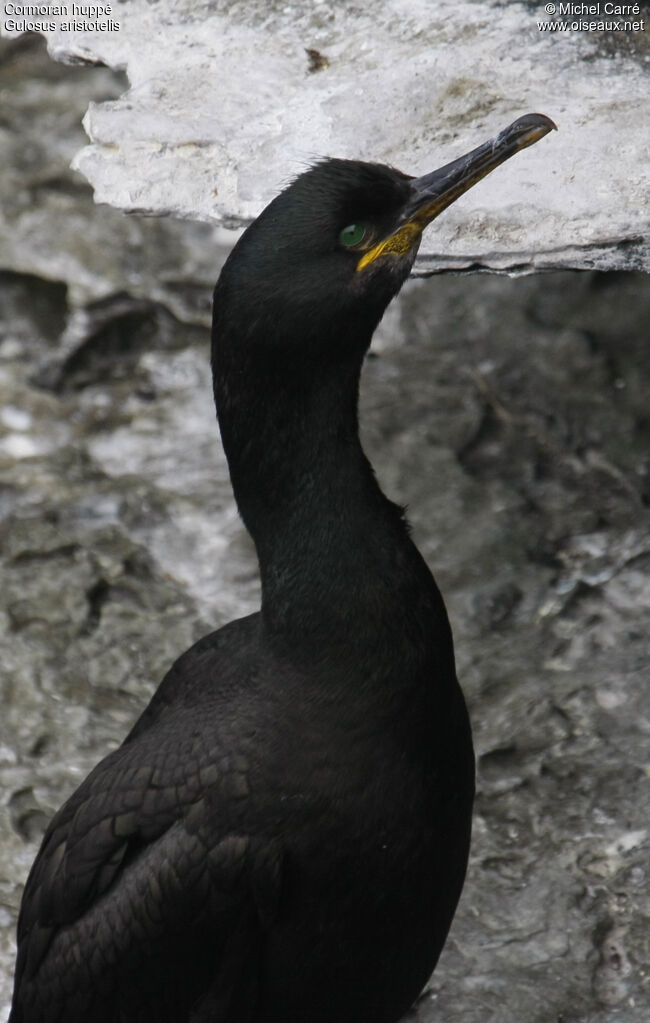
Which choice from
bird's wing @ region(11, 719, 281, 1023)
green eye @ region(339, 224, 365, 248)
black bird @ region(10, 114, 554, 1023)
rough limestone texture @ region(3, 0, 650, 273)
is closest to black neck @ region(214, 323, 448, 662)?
black bird @ region(10, 114, 554, 1023)

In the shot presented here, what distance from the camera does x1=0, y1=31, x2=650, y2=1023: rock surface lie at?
12.0 ft

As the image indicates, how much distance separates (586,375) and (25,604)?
6.48 ft

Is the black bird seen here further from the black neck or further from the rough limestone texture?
the rough limestone texture

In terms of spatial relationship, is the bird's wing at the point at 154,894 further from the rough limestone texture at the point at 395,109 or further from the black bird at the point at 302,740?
the rough limestone texture at the point at 395,109

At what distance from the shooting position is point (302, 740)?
2.87m

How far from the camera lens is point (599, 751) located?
392 cm

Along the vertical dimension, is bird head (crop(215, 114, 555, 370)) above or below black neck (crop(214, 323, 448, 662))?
above

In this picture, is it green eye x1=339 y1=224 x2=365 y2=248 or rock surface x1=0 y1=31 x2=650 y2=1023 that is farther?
rock surface x1=0 y1=31 x2=650 y2=1023

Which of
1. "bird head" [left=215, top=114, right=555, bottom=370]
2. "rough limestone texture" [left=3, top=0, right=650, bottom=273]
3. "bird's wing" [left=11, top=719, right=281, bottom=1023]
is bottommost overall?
"bird's wing" [left=11, top=719, right=281, bottom=1023]

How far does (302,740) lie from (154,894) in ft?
1.34

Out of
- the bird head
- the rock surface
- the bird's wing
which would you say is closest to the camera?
the bird head

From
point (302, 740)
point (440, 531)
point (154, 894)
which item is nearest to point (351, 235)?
point (302, 740)

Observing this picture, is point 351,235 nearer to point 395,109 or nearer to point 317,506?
point 317,506

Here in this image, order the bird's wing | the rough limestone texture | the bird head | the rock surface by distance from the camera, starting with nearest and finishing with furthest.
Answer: the bird head
the bird's wing
the rough limestone texture
the rock surface
